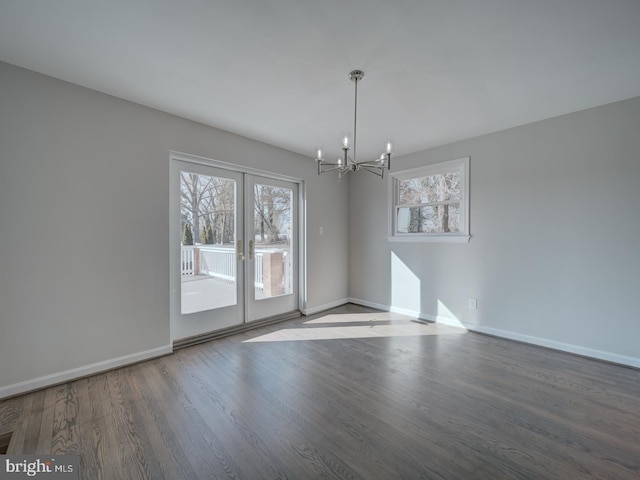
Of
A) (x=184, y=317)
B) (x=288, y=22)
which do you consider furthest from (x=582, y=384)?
(x=184, y=317)

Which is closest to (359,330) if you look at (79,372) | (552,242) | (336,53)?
(552,242)

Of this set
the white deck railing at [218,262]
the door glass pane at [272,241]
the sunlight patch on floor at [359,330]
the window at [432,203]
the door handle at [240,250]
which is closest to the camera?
the white deck railing at [218,262]

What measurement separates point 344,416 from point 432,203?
10.4ft

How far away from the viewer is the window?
3.79 m

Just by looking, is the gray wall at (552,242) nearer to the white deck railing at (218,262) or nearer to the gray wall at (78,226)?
the white deck railing at (218,262)

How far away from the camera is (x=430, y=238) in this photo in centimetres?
407

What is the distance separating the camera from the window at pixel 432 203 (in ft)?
12.4

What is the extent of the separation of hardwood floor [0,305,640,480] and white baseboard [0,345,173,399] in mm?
70

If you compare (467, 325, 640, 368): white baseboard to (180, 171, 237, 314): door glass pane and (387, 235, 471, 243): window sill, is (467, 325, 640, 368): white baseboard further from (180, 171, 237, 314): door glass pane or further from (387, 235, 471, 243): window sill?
(180, 171, 237, 314): door glass pane

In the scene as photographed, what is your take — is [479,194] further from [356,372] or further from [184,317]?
[184,317]

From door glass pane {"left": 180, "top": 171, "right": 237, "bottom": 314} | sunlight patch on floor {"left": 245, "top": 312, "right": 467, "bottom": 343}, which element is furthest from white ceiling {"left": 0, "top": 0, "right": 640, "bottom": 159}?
sunlight patch on floor {"left": 245, "top": 312, "right": 467, "bottom": 343}

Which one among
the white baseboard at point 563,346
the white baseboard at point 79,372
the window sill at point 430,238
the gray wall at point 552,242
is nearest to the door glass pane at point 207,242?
the white baseboard at point 79,372

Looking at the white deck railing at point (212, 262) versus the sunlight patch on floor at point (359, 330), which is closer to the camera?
the white deck railing at point (212, 262)

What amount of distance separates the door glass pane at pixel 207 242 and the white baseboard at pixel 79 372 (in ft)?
1.67
